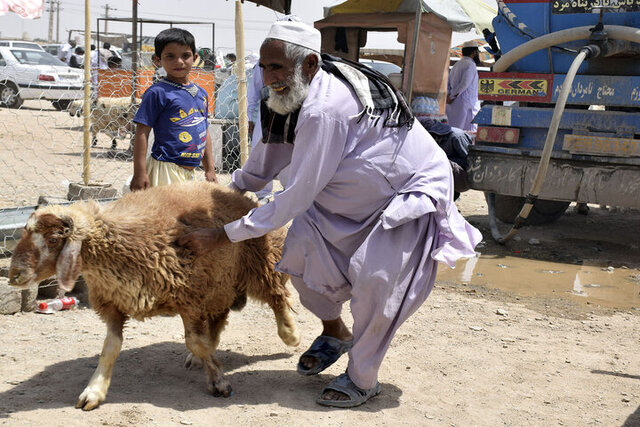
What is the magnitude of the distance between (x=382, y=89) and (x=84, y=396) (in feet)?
6.82

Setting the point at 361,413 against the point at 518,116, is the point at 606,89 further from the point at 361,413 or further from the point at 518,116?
the point at 361,413

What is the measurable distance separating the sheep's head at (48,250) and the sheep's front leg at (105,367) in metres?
0.36

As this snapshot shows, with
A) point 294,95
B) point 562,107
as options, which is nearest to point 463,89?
point 562,107

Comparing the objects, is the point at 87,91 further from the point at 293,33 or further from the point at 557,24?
the point at 557,24

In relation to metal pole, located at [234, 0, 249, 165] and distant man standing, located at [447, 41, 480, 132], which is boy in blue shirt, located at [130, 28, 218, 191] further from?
distant man standing, located at [447, 41, 480, 132]

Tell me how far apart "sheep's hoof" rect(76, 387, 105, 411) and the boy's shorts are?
1.52m

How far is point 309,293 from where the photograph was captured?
381 centimetres

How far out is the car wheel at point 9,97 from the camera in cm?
2002

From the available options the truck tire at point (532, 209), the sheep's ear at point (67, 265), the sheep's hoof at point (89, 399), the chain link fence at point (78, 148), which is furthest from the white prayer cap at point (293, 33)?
the truck tire at point (532, 209)

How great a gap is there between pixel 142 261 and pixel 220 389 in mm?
791

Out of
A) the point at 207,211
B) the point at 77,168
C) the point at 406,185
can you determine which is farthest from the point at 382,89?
the point at 77,168

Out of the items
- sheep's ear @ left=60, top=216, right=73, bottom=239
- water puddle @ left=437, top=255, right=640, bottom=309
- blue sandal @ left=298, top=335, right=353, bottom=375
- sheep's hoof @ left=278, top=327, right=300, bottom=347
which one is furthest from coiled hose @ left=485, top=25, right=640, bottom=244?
sheep's ear @ left=60, top=216, right=73, bottom=239

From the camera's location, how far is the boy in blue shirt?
432 cm

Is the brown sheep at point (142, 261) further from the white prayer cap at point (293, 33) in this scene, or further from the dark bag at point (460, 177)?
the dark bag at point (460, 177)
